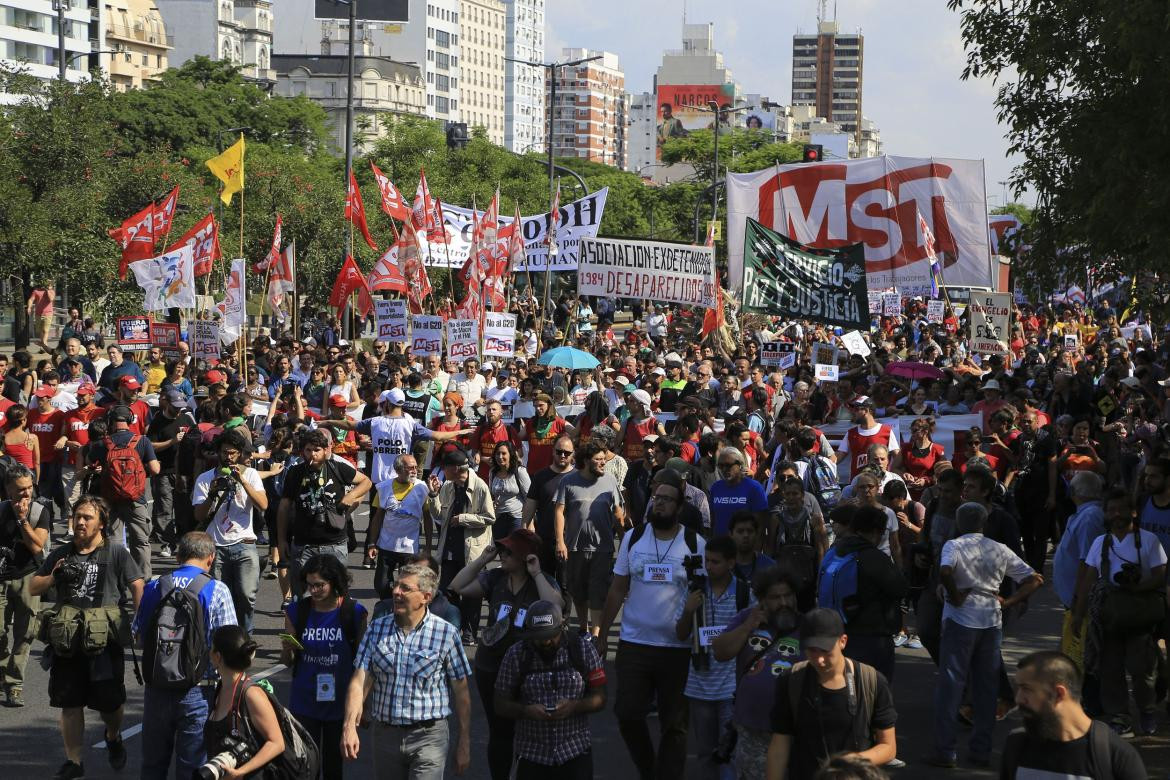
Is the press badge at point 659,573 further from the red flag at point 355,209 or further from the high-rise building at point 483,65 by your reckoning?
the high-rise building at point 483,65

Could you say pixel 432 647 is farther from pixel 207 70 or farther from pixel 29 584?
pixel 207 70

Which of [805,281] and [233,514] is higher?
[805,281]

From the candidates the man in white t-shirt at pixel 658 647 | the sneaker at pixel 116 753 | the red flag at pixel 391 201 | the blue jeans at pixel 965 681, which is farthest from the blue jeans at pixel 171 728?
the red flag at pixel 391 201

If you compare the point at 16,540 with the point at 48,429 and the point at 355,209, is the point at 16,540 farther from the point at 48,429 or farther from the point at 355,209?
the point at 355,209

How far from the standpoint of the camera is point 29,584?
9094mm

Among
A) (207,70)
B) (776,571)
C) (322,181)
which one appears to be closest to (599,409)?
(776,571)

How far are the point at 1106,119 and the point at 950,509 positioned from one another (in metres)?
3.72

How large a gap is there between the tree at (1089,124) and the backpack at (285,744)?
22.0 ft

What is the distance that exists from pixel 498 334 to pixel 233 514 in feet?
34.7

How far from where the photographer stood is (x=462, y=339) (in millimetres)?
20141

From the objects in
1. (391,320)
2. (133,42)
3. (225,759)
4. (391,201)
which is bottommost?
(225,759)

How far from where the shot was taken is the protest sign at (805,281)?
1912 centimetres

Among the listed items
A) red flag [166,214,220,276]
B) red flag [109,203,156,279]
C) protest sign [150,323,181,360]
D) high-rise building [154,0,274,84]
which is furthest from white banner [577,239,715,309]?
high-rise building [154,0,274,84]

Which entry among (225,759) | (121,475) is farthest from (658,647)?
(121,475)
